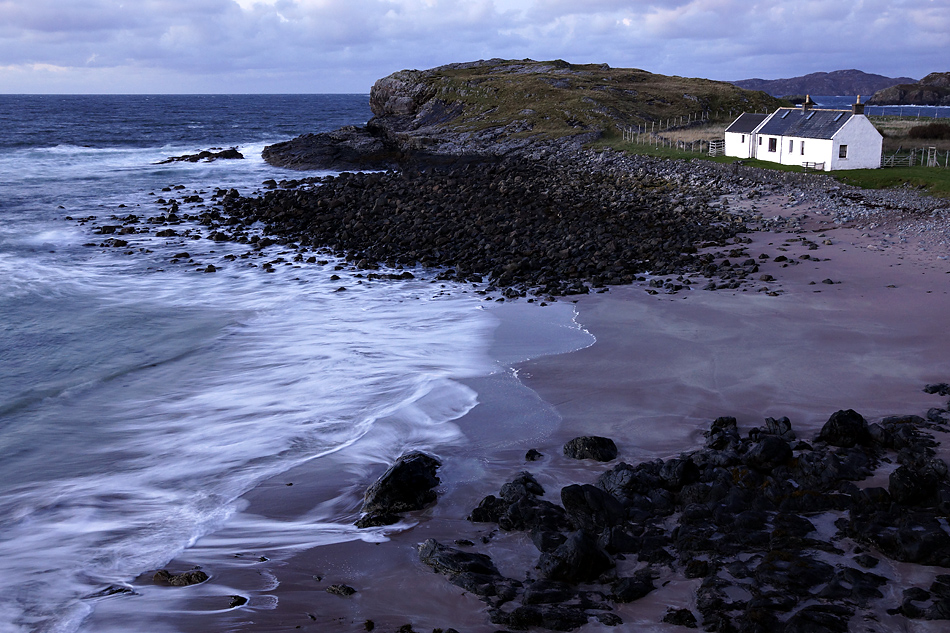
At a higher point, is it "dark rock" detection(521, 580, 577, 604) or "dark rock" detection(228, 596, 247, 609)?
"dark rock" detection(521, 580, 577, 604)

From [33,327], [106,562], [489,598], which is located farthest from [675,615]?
[33,327]

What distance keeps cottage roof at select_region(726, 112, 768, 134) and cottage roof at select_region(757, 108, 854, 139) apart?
845 mm

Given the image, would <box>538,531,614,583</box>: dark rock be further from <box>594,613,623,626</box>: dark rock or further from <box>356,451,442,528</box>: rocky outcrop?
<box>356,451,442,528</box>: rocky outcrop

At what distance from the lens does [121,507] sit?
31.4ft

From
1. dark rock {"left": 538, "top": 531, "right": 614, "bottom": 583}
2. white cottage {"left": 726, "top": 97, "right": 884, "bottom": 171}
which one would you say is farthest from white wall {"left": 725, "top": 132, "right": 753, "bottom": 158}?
dark rock {"left": 538, "top": 531, "right": 614, "bottom": 583}

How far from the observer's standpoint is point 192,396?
44.8 ft

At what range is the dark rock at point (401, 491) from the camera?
8.84m

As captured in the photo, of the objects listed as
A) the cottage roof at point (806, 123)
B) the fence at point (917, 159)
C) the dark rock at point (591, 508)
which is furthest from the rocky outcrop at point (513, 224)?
the fence at point (917, 159)

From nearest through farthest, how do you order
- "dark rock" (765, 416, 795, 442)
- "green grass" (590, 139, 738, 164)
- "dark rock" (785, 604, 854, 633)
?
"dark rock" (785, 604, 854, 633) → "dark rock" (765, 416, 795, 442) → "green grass" (590, 139, 738, 164)

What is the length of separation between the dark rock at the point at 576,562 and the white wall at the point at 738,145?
38.9m

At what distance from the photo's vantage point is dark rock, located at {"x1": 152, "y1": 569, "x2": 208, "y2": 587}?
24.6 ft

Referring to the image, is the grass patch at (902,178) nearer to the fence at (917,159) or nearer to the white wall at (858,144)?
the white wall at (858,144)

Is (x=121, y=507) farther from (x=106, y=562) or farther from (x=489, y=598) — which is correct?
(x=489, y=598)

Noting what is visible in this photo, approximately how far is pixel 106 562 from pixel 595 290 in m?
13.4
